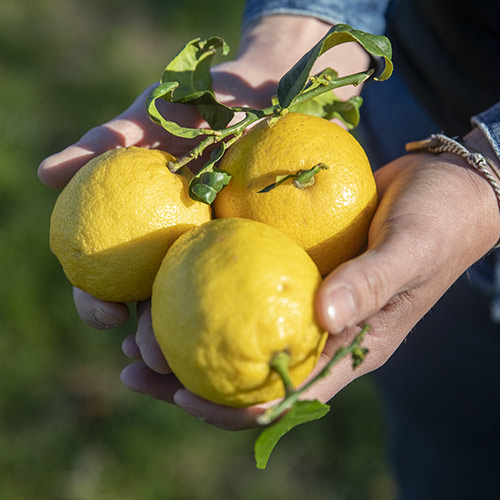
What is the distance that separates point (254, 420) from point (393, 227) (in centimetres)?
64

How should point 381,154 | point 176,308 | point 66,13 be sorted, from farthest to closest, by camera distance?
point 66,13, point 381,154, point 176,308

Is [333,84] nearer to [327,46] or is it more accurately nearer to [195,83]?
[327,46]

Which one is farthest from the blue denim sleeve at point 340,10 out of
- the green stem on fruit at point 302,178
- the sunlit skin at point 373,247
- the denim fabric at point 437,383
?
the green stem on fruit at point 302,178

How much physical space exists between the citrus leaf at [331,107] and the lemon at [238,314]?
2.13 ft

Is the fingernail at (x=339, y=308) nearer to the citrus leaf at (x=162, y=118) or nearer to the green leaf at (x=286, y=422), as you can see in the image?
the green leaf at (x=286, y=422)

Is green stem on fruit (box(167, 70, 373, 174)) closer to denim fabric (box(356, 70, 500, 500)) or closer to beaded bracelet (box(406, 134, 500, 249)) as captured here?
beaded bracelet (box(406, 134, 500, 249))

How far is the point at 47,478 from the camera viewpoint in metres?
2.75

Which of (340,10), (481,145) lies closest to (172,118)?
(340,10)

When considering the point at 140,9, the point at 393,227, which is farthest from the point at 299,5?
the point at 140,9

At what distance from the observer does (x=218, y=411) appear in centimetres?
148

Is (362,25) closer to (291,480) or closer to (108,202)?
(108,202)

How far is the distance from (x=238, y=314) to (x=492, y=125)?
1.07 meters

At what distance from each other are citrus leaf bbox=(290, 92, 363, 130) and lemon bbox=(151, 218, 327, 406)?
649mm

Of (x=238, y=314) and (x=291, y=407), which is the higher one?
(x=238, y=314)
